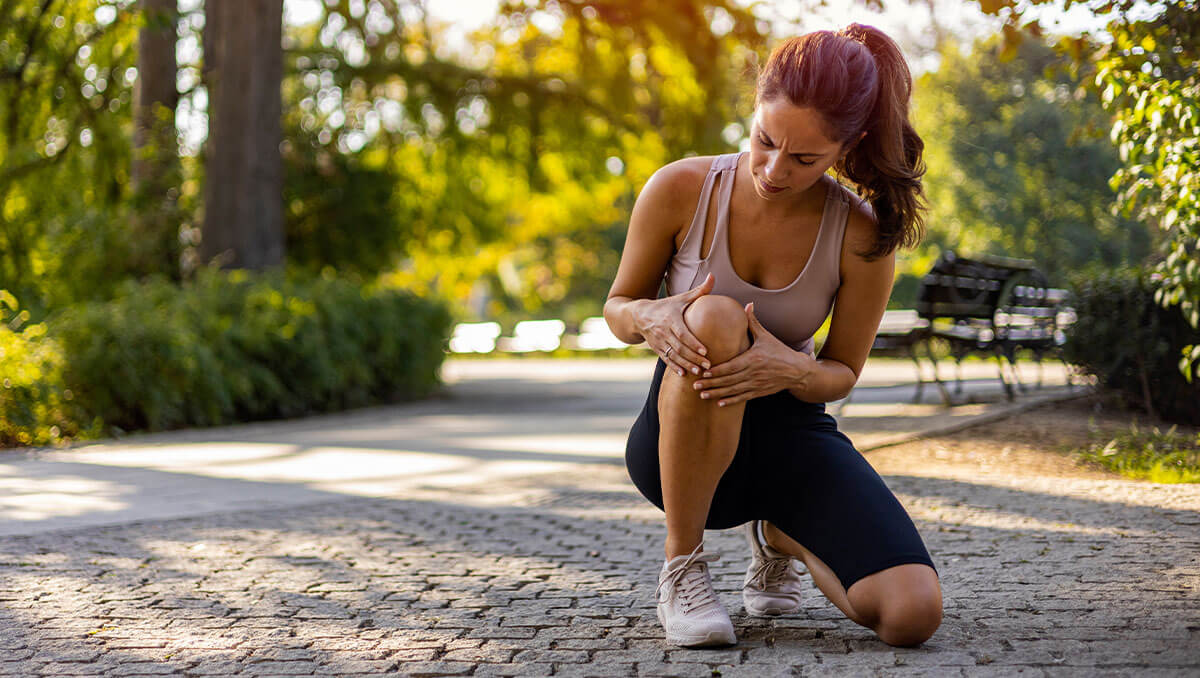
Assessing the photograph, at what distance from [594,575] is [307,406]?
6.70 m

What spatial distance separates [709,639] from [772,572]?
466 mm

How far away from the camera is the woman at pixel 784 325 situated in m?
3.09

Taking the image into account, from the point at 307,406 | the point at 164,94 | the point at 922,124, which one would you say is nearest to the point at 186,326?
the point at 307,406

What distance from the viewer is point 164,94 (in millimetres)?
12562

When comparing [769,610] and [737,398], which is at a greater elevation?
[737,398]

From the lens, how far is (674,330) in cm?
315

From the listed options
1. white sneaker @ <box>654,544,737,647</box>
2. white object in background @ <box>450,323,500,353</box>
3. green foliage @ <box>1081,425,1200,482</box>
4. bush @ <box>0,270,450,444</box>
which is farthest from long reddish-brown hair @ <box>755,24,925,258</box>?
white object in background @ <box>450,323,500,353</box>

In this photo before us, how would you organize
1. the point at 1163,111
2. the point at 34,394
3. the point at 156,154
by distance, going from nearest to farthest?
the point at 1163,111 → the point at 34,394 → the point at 156,154

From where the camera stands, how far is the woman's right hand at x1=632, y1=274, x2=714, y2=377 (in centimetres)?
312

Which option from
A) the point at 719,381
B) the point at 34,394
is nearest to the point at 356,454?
the point at 34,394

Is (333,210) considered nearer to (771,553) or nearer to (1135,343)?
(1135,343)

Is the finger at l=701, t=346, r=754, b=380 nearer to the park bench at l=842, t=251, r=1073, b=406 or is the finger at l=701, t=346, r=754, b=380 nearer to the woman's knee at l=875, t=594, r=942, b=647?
the woman's knee at l=875, t=594, r=942, b=647

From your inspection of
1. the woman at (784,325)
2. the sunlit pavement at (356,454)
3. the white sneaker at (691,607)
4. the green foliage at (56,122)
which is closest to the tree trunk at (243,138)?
the green foliage at (56,122)

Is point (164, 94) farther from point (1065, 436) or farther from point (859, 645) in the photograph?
point (859, 645)
